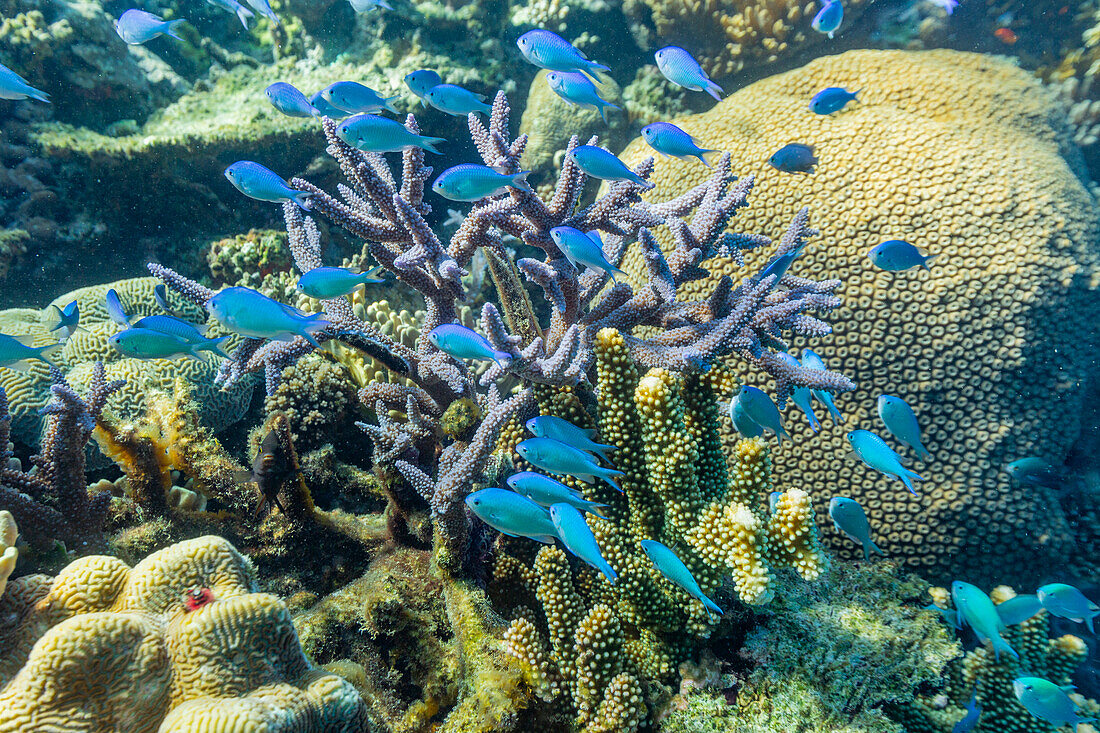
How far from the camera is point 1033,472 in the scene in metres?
3.90

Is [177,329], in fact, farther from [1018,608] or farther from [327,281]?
[1018,608]

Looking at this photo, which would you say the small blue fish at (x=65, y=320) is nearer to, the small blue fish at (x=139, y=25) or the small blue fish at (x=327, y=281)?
the small blue fish at (x=139, y=25)

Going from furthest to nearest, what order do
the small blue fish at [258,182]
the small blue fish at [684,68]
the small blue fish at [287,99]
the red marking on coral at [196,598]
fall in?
the small blue fish at [684,68]
the small blue fish at [287,99]
the small blue fish at [258,182]
the red marking on coral at [196,598]

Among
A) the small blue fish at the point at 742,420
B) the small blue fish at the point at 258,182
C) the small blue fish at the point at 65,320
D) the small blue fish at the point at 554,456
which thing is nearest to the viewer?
the small blue fish at the point at 554,456

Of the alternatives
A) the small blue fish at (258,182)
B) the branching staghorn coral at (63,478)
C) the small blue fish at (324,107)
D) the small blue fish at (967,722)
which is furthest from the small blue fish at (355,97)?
the small blue fish at (967,722)

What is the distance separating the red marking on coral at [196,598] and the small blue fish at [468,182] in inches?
76.6

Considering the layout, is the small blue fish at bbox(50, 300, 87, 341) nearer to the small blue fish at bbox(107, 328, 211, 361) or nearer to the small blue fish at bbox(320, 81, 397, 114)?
the small blue fish at bbox(107, 328, 211, 361)

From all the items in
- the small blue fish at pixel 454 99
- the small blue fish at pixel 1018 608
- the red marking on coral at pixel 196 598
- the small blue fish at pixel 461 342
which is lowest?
the small blue fish at pixel 1018 608

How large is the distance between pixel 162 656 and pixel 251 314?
1.29 metres

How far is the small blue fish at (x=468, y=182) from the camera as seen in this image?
241 centimetres

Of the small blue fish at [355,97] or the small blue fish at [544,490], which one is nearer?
the small blue fish at [544,490]

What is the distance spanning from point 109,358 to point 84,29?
5227mm

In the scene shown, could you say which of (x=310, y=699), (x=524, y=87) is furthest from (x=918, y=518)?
(x=524, y=87)

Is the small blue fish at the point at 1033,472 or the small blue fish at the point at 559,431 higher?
the small blue fish at the point at 559,431
